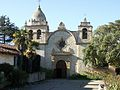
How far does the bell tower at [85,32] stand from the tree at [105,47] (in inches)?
86.1

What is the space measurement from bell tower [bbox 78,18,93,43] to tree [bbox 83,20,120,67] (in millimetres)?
2186

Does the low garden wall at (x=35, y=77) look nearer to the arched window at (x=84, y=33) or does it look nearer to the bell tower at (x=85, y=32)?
the bell tower at (x=85, y=32)

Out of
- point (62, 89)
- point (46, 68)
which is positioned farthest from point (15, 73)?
point (46, 68)

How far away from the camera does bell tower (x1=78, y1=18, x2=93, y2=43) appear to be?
185 ft

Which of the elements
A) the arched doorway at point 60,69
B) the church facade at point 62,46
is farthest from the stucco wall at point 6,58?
the arched doorway at point 60,69

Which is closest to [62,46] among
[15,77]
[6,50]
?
[6,50]

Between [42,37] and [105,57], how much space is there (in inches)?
444

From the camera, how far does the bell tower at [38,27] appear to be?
57000 mm

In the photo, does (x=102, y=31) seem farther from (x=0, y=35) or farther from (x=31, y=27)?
(x=0, y=35)

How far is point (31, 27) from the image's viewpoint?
190ft

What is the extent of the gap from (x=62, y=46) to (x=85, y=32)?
420 centimetres

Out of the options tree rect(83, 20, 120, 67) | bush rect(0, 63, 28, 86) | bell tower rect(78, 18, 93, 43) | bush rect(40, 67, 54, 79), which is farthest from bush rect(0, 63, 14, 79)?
bell tower rect(78, 18, 93, 43)

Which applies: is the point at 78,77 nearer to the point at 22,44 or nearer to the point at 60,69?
the point at 60,69

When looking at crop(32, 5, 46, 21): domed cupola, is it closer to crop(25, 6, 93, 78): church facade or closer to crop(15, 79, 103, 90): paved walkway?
crop(25, 6, 93, 78): church facade
